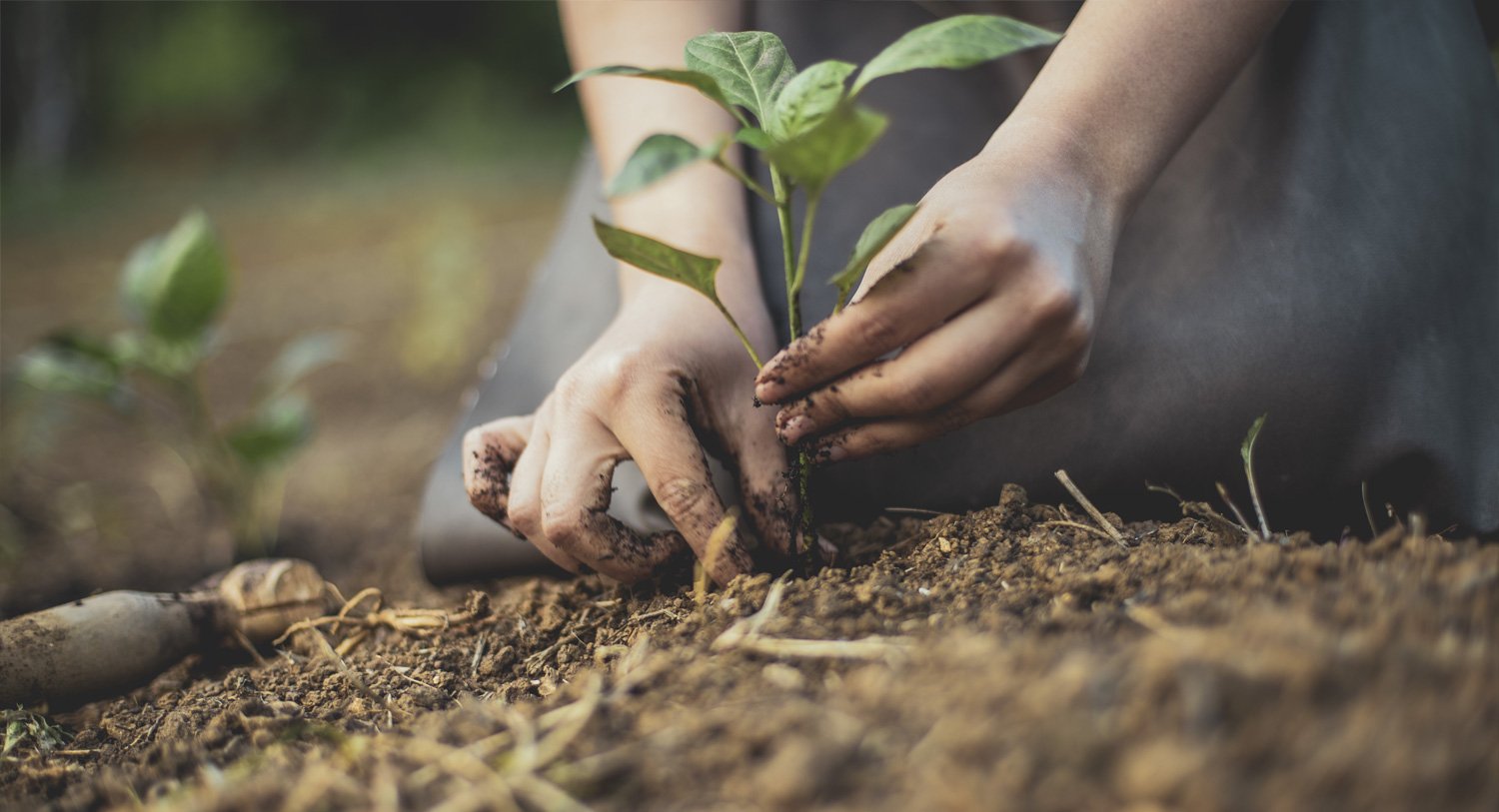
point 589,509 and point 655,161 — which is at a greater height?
point 655,161

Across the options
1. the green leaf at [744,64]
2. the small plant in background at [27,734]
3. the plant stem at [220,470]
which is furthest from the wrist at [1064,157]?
the plant stem at [220,470]

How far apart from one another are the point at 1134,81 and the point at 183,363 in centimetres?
176

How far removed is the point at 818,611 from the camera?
2.61 feet

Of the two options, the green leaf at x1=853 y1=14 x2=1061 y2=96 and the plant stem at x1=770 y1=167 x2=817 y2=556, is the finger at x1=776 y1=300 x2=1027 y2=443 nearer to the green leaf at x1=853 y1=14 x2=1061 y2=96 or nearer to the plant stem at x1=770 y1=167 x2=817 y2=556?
the plant stem at x1=770 y1=167 x2=817 y2=556

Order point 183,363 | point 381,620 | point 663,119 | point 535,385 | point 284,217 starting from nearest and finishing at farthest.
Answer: point 381,620, point 663,119, point 535,385, point 183,363, point 284,217

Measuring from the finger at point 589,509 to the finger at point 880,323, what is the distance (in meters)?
0.22

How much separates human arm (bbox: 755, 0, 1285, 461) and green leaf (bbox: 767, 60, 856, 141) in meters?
0.14

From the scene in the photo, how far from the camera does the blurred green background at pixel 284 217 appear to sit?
248 centimetres

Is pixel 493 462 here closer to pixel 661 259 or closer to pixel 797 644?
pixel 661 259

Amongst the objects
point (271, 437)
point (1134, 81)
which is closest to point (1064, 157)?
point (1134, 81)

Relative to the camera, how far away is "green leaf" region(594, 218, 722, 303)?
2.61 feet

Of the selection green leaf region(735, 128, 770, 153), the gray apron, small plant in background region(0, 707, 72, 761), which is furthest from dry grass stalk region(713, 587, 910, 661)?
small plant in background region(0, 707, 72, 761)

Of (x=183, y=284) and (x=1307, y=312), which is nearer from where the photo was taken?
(x=1307, y=312)

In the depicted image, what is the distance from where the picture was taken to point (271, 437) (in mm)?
1865
